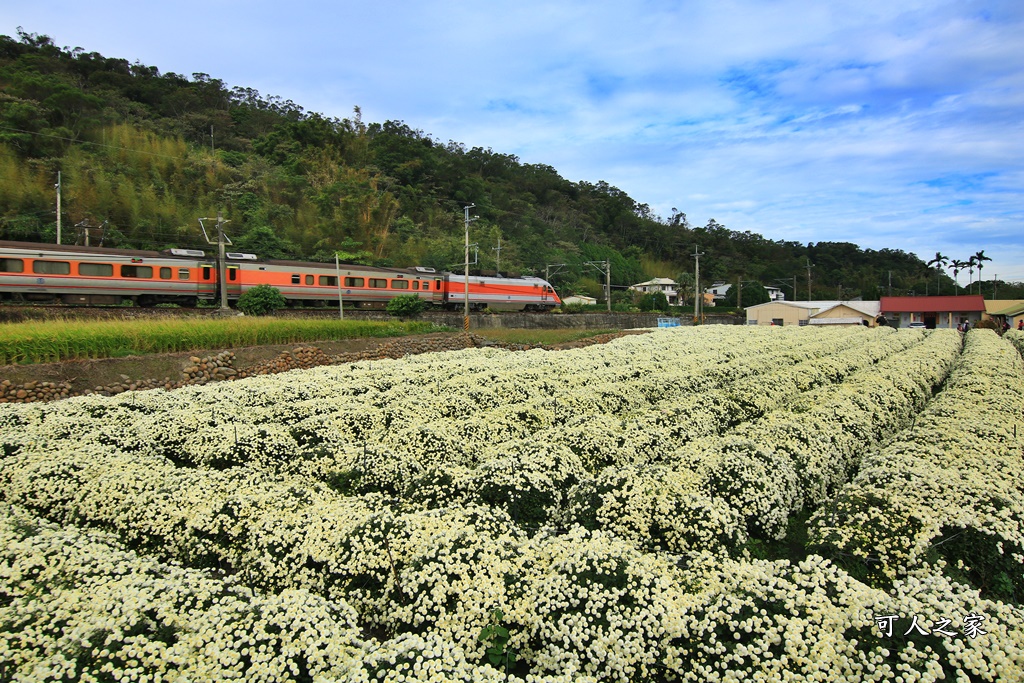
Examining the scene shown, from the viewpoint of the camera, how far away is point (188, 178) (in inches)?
1626

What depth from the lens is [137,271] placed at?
72.1ft

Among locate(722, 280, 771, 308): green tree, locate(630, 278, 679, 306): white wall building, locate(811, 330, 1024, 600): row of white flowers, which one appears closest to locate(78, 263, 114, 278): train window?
locate(811, 330, 1024, 600): row of white flowers

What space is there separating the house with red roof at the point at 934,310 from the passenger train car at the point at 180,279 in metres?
48.6

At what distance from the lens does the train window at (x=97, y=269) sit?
20.6 metres

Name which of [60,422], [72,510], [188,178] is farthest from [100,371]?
[188,178]

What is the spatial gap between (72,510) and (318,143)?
200ft

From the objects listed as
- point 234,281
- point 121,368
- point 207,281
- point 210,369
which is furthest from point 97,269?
point 210,369

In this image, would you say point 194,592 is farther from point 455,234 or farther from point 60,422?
point 455,234

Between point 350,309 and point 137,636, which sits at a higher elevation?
point 350,309

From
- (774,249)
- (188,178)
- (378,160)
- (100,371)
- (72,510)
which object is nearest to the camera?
(72,510)

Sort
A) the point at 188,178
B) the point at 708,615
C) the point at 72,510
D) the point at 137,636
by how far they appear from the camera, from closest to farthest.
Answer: the point at 137,636
the point at 708,615
the point at 72,510
the point at 188,178

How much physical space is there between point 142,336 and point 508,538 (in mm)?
14849

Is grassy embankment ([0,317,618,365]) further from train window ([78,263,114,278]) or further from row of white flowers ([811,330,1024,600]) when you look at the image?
row of white flowers ([811,330,1024,600])

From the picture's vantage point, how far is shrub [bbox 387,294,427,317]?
2739 cm
